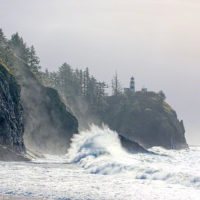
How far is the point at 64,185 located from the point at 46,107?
44.9 meters

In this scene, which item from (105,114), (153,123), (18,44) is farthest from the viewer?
(105,114)

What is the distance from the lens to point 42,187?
1700 centimetres

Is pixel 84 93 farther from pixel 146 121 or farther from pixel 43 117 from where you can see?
pixel 43 117

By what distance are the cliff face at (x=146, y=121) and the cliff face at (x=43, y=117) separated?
1762 inches

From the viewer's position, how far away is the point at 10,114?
37938mm

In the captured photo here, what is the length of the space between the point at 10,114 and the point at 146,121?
74578 millimetres

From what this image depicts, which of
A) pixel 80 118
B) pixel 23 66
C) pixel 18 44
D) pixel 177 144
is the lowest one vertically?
pixel 177 144

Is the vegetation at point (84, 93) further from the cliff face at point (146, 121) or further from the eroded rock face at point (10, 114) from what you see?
the eroded rock face at point (10, 114)

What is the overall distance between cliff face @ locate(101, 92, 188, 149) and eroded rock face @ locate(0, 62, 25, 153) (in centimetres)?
6590

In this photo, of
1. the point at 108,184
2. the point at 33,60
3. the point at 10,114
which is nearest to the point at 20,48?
the point at 33,60

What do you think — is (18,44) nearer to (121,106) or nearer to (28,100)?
(28,100)

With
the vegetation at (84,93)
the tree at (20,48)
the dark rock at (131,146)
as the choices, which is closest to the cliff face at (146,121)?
the vegetation at (84,93)

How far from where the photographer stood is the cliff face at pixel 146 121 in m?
105

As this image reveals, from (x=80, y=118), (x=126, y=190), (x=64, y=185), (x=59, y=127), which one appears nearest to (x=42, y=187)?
(x=64, y=185)
